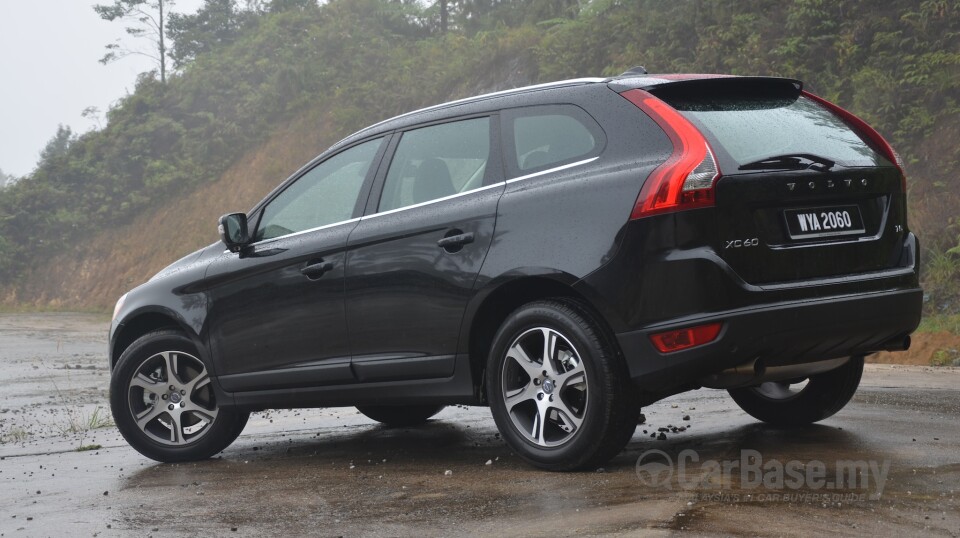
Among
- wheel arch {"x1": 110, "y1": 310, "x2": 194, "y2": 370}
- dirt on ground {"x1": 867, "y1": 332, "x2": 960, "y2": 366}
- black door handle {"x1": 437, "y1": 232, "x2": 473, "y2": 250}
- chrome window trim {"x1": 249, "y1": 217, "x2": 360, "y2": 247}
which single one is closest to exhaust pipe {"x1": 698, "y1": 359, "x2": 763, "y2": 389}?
black door handle {"x1": 437, "y1": 232, "x2": 473, "y2": 250}

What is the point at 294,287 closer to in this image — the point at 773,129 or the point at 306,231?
the point at 306,231

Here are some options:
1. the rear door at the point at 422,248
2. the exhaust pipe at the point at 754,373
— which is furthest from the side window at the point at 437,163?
the exhaust pipe at the point at 754,373

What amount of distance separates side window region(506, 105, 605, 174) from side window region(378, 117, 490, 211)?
0.21 metres

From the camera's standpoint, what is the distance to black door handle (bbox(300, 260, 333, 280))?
625cm

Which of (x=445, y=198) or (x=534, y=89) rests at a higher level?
(x=534, y=89)

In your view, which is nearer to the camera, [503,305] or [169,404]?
[503,305]

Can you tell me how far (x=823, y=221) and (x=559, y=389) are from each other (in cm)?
139

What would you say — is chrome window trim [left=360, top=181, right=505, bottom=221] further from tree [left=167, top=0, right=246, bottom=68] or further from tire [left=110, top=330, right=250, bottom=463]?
tree [left=167, top=0, right=246, bottom=68]

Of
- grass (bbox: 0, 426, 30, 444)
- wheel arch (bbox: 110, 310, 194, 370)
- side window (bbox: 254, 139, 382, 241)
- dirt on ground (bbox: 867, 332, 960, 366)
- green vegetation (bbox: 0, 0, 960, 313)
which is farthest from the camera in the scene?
green vegetation (bbox: 0, 0, 960, 313)

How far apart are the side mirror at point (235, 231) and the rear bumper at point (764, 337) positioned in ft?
8.99

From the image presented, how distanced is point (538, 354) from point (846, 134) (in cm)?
187

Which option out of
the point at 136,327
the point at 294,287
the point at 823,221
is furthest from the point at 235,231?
the point at 823,221

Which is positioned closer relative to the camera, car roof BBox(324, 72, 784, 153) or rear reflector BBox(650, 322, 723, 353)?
rear reflector BBox(650, 322, 723, 353)

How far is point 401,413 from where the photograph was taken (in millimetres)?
7914
